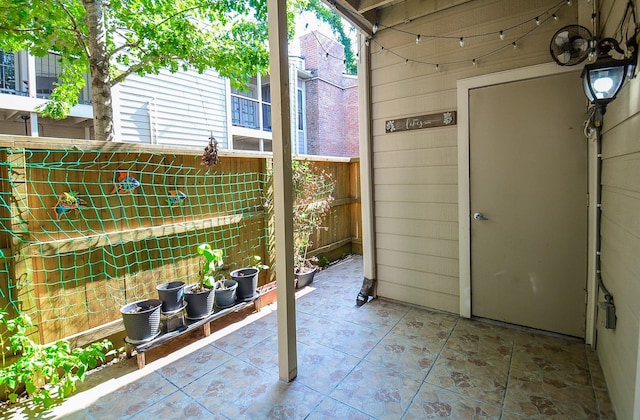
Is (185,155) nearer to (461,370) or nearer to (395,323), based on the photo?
(395,323)

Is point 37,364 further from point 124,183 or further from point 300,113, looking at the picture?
point 300,113

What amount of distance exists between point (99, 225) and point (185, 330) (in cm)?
101

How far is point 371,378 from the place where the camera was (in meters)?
2.06

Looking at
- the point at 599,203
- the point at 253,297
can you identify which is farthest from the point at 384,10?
the point at 253,297

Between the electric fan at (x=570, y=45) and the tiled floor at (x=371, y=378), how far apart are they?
6.80ft

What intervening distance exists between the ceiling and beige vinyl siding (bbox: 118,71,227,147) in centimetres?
408

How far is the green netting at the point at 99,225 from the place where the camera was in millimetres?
1916

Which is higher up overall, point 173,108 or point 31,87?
point 31,87

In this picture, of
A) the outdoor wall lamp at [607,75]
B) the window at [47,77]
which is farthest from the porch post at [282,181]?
the window at [47,77]

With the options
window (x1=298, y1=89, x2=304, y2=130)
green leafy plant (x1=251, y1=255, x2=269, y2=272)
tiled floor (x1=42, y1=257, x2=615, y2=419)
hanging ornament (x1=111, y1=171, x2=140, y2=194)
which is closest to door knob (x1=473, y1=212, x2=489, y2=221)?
tiled floor (x1=42, y1=257, x2=615, y2=419)

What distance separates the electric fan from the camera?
7.00ft

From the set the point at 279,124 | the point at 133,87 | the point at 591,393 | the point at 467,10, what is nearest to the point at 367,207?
the point at 279,124

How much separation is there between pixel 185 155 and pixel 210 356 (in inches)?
65.7

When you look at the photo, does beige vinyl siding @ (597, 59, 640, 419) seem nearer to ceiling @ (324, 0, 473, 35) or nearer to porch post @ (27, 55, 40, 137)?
ceiling @ (324, 0, 473, 35)
